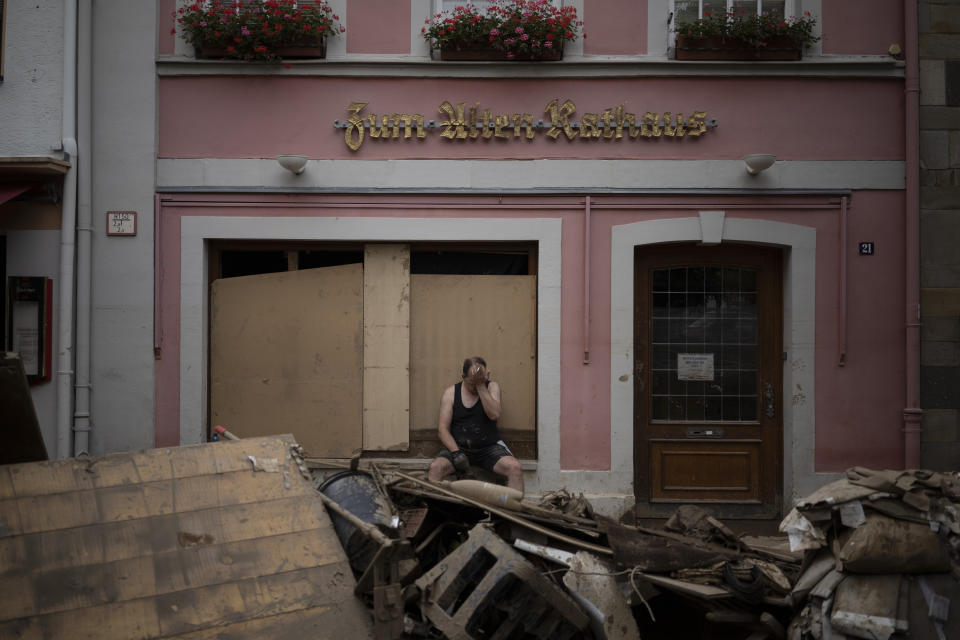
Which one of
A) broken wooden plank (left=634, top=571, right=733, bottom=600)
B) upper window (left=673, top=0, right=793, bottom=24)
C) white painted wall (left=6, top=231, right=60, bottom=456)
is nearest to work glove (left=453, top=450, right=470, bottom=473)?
broken wooden plank (left=634, top=571, right=733, bottom=600)

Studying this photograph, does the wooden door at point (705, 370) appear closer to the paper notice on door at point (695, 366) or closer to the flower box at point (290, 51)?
the paper notice on door at point (695, 366)

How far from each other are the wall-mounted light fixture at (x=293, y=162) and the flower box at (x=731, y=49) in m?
3.63

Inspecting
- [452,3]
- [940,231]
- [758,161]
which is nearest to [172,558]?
[452,3]

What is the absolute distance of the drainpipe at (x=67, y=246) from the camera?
6.67 metres

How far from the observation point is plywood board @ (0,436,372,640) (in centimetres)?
368

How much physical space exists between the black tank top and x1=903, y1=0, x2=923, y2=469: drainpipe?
12.6 ft

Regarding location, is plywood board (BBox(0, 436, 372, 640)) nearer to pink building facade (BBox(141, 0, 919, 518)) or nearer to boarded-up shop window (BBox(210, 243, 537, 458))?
boarded-up shop window (BBox(210, 243, 537, 458))

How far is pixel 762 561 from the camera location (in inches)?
195

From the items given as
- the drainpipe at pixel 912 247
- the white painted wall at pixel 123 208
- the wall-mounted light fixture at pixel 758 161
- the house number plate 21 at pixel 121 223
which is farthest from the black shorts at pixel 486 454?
the drainpipe at pixel 912 247

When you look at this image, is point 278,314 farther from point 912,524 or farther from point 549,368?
point 912,524

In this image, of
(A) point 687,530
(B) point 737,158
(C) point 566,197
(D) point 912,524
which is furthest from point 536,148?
(D) point 912,524

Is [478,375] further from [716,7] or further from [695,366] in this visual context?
[716,7]

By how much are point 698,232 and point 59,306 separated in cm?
593

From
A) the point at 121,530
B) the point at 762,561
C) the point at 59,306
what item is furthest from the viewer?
the point at 59,306
